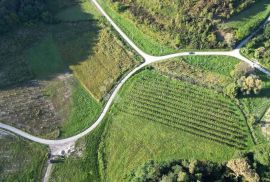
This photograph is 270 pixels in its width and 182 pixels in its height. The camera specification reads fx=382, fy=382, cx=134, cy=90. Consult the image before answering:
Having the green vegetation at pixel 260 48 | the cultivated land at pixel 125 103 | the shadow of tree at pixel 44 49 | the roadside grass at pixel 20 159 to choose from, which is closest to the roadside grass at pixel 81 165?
the cultivated land at pixel 125 103

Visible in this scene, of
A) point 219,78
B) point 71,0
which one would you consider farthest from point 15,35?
point 219,78

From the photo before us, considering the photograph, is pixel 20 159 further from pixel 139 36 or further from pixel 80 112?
pixel 139 36

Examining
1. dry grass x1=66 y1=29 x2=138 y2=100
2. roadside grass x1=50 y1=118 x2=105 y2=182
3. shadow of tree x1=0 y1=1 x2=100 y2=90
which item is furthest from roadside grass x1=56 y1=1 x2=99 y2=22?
roadside grass x1=50 y1=118 x2=105 y2=182

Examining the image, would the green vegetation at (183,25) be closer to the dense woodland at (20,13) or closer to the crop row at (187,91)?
the crop row at (187,91)

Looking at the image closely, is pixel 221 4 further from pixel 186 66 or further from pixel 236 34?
pixel 186 66

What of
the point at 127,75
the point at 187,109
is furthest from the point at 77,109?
the point at 187,109
